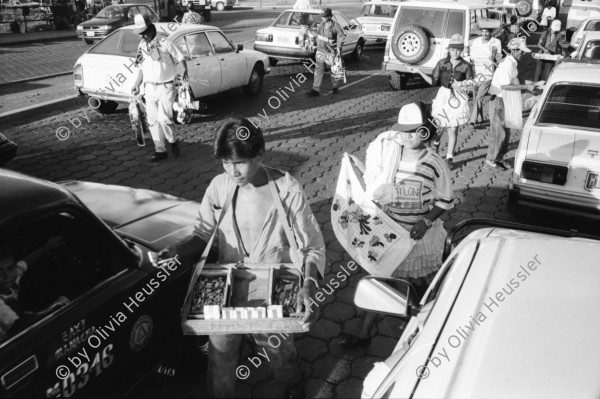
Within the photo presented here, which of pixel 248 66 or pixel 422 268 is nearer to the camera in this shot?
pixel 422 268

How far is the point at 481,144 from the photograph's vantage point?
8586 millimetres

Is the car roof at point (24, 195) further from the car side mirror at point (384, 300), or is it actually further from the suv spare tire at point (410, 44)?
the suv spare tire at point (410, 44)

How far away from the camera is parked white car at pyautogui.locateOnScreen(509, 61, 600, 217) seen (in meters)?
5.02

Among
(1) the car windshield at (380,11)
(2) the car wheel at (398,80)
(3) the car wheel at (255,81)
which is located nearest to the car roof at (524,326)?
(3) the car wheel at (255,81)

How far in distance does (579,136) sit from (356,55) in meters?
11.2

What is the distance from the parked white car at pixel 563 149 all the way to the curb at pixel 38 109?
8124 millimetres

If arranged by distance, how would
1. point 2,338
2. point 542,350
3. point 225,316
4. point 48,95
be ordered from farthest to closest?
point 48,95 → point 225,316 → point 2,338 → point 542,350

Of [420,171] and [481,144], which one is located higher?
[420,171]

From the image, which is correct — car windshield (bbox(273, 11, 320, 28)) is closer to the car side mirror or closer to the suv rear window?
the suv rear window

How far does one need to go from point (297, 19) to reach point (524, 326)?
12.9 m

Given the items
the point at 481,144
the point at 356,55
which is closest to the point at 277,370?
the point at 481,144

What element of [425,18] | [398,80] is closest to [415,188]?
[425,18]

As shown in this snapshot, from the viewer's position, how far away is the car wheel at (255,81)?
1104cm

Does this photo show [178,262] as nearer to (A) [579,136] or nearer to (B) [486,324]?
(B) [486,324]
